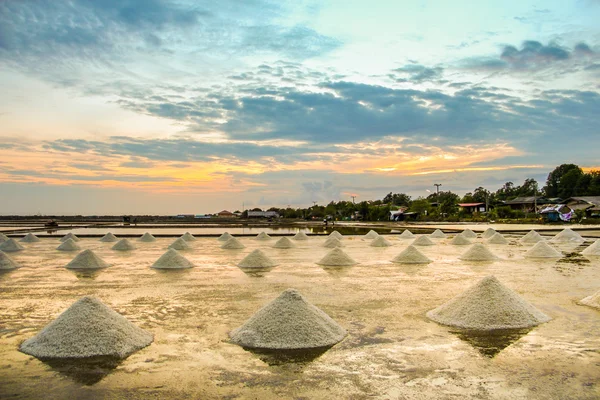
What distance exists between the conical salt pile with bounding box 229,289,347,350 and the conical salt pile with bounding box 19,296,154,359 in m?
1.18

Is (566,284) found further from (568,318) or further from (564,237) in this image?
(564,237)

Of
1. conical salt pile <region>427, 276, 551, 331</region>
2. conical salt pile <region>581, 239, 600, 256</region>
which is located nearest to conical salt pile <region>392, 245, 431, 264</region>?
conical salt pile <region>581, 239, 600, 256</region>

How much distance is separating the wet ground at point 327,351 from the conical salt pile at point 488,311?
8.4 inches

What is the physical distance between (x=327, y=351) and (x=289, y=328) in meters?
0.56

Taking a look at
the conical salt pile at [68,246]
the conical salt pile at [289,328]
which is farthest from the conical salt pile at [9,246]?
the conical salt pile at [289,328]

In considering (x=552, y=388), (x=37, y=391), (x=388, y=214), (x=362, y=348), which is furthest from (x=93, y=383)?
(x=388, y=214)

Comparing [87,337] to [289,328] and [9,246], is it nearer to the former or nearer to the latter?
[289,328]

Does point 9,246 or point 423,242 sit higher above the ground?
point 9,246

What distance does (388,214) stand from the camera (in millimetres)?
54969

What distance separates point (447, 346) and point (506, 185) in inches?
3042

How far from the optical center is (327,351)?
5160 millimetres

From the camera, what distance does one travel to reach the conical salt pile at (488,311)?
6.17 m

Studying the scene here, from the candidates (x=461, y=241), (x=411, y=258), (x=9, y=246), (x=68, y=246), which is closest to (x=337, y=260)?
(x=411, y=258)

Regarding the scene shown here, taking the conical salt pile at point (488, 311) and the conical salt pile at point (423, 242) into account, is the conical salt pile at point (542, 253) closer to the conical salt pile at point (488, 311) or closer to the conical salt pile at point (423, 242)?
the conical salt pile at point (423, 242)
